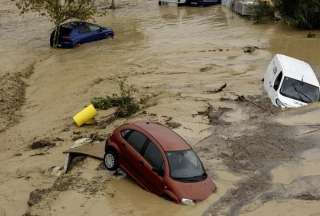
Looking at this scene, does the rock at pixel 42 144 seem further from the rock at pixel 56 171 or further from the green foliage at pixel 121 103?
the green foliage at pixel 121 103

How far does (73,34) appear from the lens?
3006 cm

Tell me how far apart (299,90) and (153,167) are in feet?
26.9

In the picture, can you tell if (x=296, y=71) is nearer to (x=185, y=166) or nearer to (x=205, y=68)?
Answer: (x=205, y=68)

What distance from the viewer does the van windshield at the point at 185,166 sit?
41.6ft

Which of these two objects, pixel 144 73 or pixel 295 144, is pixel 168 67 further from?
pixel 295 144

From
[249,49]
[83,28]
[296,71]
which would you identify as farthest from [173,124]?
[83,28]

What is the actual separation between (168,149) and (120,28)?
2353cm

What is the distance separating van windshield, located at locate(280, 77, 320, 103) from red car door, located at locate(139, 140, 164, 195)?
7486 millimetres

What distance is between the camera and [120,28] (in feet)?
117

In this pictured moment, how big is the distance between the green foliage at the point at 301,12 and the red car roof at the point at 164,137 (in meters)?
21.8

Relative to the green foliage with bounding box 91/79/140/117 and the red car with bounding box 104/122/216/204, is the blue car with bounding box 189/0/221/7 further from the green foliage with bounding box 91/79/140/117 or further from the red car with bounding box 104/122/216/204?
the red car with bounding box 104/122/216/204

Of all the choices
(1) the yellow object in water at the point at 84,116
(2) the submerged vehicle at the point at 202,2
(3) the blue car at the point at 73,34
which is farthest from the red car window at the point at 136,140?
(2) the submerged vehicle at the point at 202,2

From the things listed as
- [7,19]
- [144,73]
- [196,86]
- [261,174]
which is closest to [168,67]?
[144,73]

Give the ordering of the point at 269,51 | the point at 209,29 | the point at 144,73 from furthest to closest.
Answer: the point at 209,29 < the point at 269,51 < the point at 144,73
